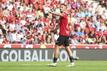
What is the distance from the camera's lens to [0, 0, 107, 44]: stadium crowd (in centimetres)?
2406

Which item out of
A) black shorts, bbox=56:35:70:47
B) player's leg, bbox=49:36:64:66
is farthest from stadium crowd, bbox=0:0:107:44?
player's leg, bbox=49:36:64:66

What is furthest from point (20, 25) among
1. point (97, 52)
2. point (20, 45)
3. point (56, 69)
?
point (56, 69)

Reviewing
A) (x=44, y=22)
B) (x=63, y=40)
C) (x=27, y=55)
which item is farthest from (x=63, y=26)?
(x=44, y=22)

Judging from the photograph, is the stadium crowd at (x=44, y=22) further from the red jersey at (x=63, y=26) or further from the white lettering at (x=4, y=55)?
the red jersey at (x=63, y=26)

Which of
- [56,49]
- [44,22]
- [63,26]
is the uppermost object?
[44,22]

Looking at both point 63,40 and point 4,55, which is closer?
point 63,40

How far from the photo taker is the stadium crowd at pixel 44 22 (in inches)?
947

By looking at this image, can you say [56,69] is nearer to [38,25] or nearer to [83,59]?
[83,59]

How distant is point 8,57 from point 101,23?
7.96 meters

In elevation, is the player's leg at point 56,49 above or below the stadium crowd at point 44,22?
below

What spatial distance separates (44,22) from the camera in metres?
25.5

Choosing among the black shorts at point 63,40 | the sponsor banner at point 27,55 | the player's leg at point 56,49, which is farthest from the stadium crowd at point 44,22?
the player's leg at point 56,49

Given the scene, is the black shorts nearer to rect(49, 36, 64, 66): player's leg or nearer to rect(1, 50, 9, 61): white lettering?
rect(49, 36, 64, 66): player's leg

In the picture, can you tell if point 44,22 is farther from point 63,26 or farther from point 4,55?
point 63,26
